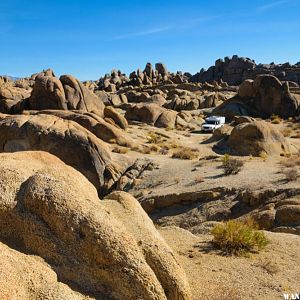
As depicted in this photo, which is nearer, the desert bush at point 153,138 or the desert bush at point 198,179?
the desert bush at point 198,179

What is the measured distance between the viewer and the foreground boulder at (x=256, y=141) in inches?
1260

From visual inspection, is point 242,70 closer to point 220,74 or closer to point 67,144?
point 220,74

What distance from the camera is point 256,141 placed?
106 ft

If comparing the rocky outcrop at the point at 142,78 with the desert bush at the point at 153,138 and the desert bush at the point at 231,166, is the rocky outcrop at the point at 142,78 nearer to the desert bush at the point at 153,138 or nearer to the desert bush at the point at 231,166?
the desert bush at the point at 153,138

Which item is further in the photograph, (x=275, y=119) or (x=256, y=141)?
(x=275, y=119)

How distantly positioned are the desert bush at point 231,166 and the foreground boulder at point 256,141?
6.20 meters

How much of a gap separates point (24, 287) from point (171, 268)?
284 centimetres

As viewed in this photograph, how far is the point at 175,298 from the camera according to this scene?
7.40 metres

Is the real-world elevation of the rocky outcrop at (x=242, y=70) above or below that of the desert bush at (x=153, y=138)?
above

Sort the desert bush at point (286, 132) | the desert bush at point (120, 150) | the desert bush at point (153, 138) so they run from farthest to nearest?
1. the desert bush at point (286, 132)
2. the desert bush at point (153, 138)
3. the desert bush at point (120, 150)

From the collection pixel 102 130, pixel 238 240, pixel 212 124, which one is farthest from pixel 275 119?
pixel 238 240

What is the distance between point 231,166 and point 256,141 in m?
8.41

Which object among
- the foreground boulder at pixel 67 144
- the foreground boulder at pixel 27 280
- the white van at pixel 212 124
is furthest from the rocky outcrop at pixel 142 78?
the foreground boulder at pixel 27 280

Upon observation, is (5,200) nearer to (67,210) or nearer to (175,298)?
(67,210)
